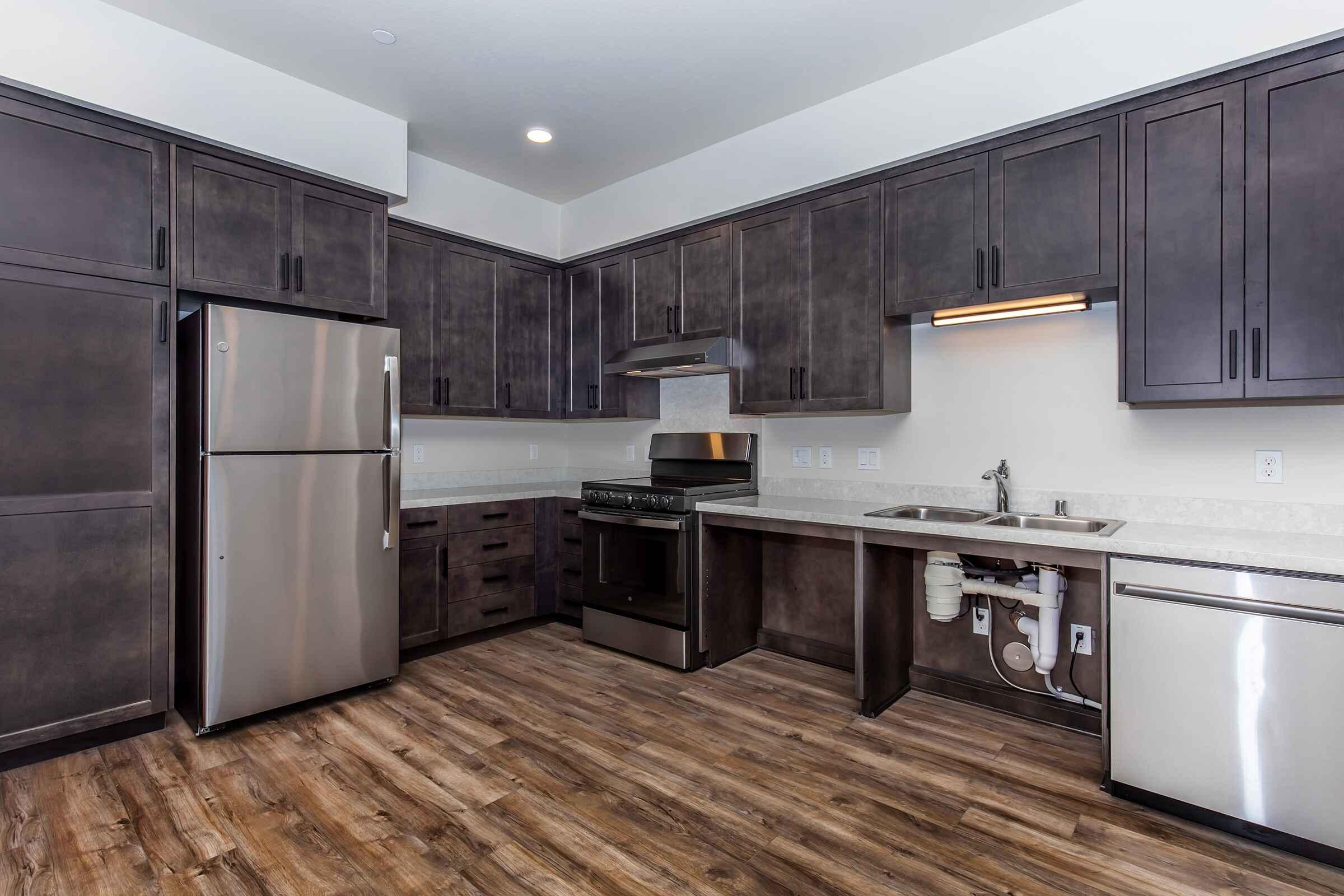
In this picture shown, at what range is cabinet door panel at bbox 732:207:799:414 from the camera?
3.45 meters

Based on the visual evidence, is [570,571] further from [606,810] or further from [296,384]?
[606,810]

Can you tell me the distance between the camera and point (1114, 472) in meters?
2.77

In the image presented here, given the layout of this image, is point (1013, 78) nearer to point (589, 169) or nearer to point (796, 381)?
point (796, 381)

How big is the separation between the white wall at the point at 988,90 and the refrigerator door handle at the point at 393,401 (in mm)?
1765

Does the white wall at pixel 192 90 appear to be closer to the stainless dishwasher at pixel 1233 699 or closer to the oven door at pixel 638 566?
the oven door at pixel 638 566

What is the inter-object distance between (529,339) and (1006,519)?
3065 millimetres

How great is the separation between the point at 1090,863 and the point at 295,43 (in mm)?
4137

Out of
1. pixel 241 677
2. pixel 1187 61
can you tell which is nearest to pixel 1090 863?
pixel 1187 61

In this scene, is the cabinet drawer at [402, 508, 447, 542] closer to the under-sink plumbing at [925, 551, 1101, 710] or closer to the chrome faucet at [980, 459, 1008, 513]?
the under-sink plumbing at [925, 551, 1101, 710]

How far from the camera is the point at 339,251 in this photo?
3324 mm

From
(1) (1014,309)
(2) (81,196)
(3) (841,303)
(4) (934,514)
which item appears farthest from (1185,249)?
(2) (81,196)

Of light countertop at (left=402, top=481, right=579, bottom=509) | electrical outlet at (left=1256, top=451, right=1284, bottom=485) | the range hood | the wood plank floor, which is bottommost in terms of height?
the wood plank floor

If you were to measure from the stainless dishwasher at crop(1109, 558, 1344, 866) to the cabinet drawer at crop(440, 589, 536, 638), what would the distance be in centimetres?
312

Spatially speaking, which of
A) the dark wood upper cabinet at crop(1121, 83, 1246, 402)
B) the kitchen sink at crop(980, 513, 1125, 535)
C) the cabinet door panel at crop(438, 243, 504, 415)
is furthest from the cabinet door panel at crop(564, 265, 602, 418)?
the dark wood upper cabinet at crop(1121, 83, 1246, 402)
